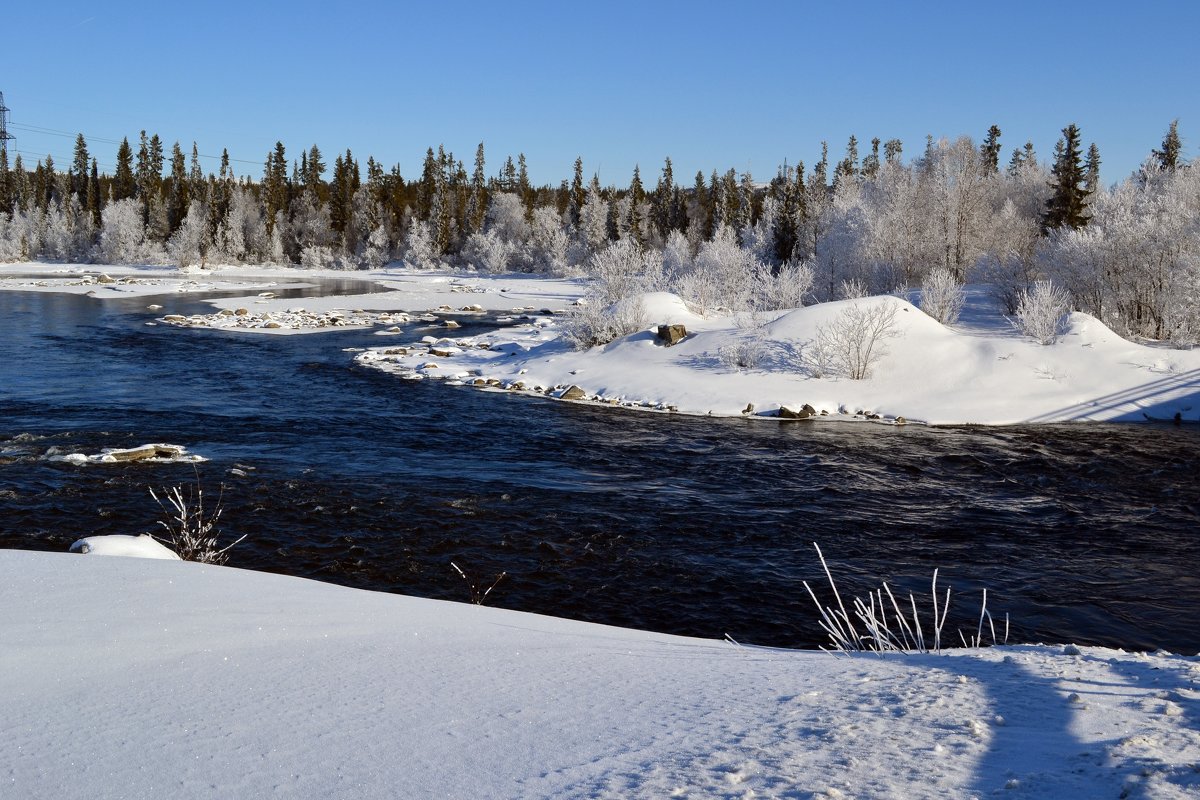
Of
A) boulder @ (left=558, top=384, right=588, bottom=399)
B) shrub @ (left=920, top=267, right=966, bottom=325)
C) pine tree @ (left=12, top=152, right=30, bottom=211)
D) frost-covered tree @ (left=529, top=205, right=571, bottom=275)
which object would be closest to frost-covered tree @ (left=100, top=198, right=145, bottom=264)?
pine tree @ (left=12, top=152, right=30, bottom=211)

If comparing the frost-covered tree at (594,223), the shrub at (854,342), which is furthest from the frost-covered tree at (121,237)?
the shrub at (854,342)

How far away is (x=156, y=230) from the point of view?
8306 cm

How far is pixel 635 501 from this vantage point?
39.1 feet

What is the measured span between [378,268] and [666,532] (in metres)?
76.7

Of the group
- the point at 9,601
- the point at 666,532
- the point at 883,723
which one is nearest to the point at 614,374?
the point at 666,532

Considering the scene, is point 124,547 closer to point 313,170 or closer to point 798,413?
point 798,413

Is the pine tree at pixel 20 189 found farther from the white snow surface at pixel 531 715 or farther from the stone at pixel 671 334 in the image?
the white snow surface at pixel 531 715

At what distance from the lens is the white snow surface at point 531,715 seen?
2.81 meters

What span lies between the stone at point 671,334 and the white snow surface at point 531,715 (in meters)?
18.5

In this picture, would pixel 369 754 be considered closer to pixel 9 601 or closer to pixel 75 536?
pixel 9 601

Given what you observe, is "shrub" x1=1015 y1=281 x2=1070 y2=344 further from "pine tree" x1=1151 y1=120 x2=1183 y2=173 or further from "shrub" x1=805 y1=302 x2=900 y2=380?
"pine tree" x1=1151 y1=120 x2=1183 y2=173

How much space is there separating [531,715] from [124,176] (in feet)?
364

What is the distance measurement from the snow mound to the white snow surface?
224 centimetres

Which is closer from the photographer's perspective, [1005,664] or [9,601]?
[1005,664]
